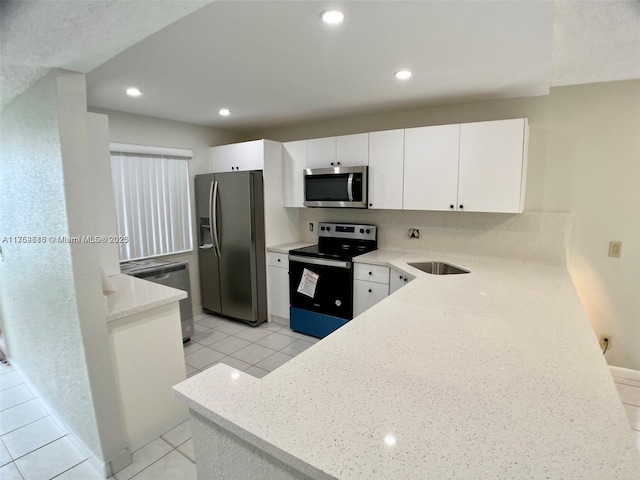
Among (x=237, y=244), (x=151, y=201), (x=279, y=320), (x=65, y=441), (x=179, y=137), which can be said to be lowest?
(x=65, y=441)

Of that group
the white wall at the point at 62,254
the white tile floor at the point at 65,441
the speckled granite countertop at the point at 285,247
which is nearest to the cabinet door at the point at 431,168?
the speckled granite countertop at the point at 285,247

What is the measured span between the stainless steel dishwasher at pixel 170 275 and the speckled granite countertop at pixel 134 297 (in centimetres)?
66

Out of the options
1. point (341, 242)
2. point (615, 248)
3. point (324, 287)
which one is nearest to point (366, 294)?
point (324, 287)

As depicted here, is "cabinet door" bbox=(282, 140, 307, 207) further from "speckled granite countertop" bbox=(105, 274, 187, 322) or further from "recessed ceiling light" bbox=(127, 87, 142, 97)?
"speckled granite countertop" bbox=(105, 274, 187, 322)

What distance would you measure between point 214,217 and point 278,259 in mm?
847

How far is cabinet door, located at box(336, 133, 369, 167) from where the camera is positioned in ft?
10.2

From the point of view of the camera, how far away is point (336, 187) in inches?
128

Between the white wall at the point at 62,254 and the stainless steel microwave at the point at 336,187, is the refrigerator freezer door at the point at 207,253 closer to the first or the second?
the stainless steel microwave at the point at 336,187

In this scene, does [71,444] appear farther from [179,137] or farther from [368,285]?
[179,137]

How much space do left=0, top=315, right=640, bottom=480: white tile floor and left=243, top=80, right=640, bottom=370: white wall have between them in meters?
0.60

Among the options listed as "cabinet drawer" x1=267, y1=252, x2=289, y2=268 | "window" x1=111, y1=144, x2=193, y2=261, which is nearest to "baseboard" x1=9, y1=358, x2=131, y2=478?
"window" x1=111, y1=144, x2=193, y2=261

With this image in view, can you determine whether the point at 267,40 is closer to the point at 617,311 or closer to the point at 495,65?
the point at 495,65

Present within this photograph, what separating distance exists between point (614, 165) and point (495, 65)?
1263 millimetres

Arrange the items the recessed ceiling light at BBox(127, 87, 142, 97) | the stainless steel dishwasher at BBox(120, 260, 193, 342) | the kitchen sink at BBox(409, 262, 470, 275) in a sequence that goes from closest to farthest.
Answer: the recessed ceiling light at BBox(127, 87, 142, 97), the kitchen sink at BBox(409, 262, 470, 275), the stainless steel dishwasher at BBox(120, 260, 193, 342)
